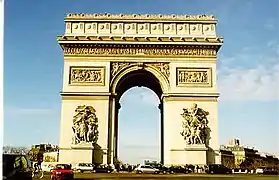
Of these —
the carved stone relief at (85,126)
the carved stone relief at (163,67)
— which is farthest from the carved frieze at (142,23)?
the carved stone relief at (85,126)

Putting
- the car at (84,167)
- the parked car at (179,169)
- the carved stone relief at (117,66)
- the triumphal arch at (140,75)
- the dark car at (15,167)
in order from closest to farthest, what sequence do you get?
the dark car at (15,167), the car at (84,167), the parked car at (179,169), the triumphal arch at (140,75), the carved stone relief at (117,66)

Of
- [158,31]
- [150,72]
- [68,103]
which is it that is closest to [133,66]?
[150,72]

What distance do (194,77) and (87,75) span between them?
6.62 metres

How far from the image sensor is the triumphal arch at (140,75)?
82.2ft

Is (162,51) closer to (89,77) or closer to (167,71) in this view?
(167,71)

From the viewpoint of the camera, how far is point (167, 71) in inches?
1031

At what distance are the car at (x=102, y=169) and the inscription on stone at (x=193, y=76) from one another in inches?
262

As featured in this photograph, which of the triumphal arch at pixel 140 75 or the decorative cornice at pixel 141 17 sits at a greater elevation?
the decorative cornice at pixel 141 17

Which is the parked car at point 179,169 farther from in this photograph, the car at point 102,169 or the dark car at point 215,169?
the car at point 102,169

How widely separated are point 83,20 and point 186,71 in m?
7.26

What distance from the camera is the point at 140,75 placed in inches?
1075

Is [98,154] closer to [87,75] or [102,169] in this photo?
[102,169]

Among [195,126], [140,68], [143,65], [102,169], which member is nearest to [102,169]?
[102,169]

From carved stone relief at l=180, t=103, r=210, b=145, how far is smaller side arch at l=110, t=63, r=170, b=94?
2118 millimetres
